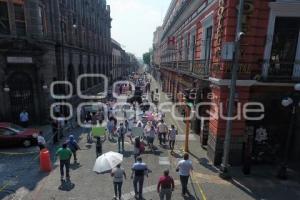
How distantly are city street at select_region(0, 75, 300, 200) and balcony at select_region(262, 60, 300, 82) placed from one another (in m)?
4.42

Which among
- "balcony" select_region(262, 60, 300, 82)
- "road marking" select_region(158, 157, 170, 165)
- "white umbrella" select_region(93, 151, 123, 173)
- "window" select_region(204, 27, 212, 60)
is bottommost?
"road marking" select_region(158, 157, 170, 165)

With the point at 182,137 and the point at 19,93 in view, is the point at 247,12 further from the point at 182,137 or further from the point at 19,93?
the point at 19,93

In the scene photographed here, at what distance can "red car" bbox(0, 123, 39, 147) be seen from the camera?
13.8 meters

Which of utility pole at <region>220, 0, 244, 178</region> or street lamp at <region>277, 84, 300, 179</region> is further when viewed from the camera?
street lamp at <region>277, 84, 300, 179</region>

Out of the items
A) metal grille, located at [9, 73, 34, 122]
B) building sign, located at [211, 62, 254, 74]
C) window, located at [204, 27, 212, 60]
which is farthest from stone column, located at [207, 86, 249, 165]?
metal grille, located at [9, 73, 34, 122]

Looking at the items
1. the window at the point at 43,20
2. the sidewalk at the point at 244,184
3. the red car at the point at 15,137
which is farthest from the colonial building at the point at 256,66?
the window at the point at 43,20

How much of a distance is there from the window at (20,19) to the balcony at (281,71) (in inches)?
656

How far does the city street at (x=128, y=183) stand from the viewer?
934cm

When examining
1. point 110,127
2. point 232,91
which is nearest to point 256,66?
point 232,91

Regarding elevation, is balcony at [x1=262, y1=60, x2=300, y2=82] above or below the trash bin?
above

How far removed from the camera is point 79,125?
773 inches

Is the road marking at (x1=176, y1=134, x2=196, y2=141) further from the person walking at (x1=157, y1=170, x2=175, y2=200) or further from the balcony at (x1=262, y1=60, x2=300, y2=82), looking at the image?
the person walking at (x1=157, y1=170, x2=175, y2=200)

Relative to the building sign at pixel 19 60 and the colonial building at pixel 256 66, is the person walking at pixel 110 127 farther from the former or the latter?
the building sign at pixel 19 60

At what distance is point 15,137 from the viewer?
13.8 meters
